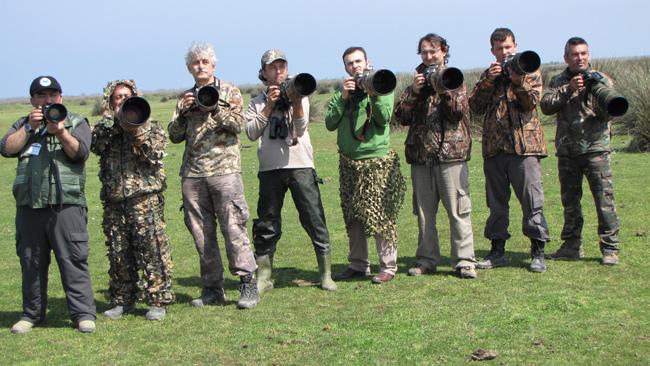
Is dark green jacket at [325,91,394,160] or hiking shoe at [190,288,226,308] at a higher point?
dark green jacket at [325,91,394,160]

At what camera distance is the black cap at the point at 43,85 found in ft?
19.8

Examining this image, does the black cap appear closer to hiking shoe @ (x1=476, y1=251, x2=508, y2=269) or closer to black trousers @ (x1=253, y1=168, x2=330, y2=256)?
black trousers @ (x1=253, y1=168, x2=330, y2=256)

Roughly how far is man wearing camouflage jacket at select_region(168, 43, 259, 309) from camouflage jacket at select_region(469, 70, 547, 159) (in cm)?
246

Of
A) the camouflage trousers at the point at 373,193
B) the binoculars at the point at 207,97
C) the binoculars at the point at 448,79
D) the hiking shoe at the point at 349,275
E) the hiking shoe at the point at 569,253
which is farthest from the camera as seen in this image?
the hiking shoe at the point at 569,253

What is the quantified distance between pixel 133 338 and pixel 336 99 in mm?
2746

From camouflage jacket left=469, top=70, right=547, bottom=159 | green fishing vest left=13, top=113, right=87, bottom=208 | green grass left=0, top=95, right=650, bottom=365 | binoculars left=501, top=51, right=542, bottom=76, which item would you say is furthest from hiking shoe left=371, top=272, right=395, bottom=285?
green fishing vest left=13, top=113, right=87, bottom=208

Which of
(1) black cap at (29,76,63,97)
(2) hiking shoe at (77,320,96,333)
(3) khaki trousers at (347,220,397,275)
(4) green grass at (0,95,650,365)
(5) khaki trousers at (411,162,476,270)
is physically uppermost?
(1) black cap at (29,76,63,97)

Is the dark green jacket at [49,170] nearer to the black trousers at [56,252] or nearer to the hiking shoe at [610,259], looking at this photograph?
the black trousers at [56,252]

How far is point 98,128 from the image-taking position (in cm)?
637

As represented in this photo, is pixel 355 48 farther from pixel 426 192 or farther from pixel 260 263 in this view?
pixel 260 263

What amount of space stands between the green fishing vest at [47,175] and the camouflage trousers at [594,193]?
462cm

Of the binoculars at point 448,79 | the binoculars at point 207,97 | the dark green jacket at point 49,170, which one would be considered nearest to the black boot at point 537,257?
the binoculars at point 448,79

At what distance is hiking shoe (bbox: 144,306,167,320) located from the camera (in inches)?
253

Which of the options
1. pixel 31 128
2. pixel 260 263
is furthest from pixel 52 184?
pixel 260 263
